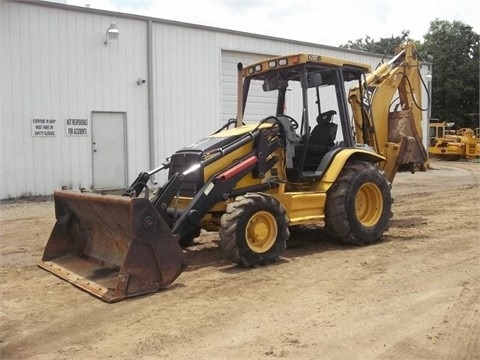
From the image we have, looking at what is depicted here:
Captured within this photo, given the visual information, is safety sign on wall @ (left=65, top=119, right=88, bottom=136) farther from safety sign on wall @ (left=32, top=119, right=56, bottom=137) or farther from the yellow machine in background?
the yellow machine in background

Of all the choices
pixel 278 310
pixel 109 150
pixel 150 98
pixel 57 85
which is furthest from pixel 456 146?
pixel 278 310

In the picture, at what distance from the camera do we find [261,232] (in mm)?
6492

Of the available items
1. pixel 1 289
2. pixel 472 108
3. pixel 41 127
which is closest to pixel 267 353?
pixel 1 289

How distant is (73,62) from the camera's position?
1408cm

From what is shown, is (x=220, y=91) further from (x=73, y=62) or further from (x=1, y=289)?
(x=1, y=289)

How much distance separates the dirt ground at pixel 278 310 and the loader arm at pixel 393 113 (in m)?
1.83

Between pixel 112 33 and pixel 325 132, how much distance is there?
335 inches

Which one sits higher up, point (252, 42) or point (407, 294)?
point (252, 42)

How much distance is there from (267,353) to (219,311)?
3.33ft

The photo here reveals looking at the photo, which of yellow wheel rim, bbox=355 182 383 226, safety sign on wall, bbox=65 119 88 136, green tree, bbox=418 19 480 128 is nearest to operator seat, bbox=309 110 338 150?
yellow wheel rim, bbox=355 182 383 226

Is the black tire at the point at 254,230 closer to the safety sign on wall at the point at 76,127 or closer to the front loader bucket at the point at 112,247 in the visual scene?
the front loader bucket at the point at 112,247

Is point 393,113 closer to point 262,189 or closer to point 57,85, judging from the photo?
point 262,189

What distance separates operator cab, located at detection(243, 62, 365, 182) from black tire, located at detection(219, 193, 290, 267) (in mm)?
1037

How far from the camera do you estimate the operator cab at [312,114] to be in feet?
24.4
